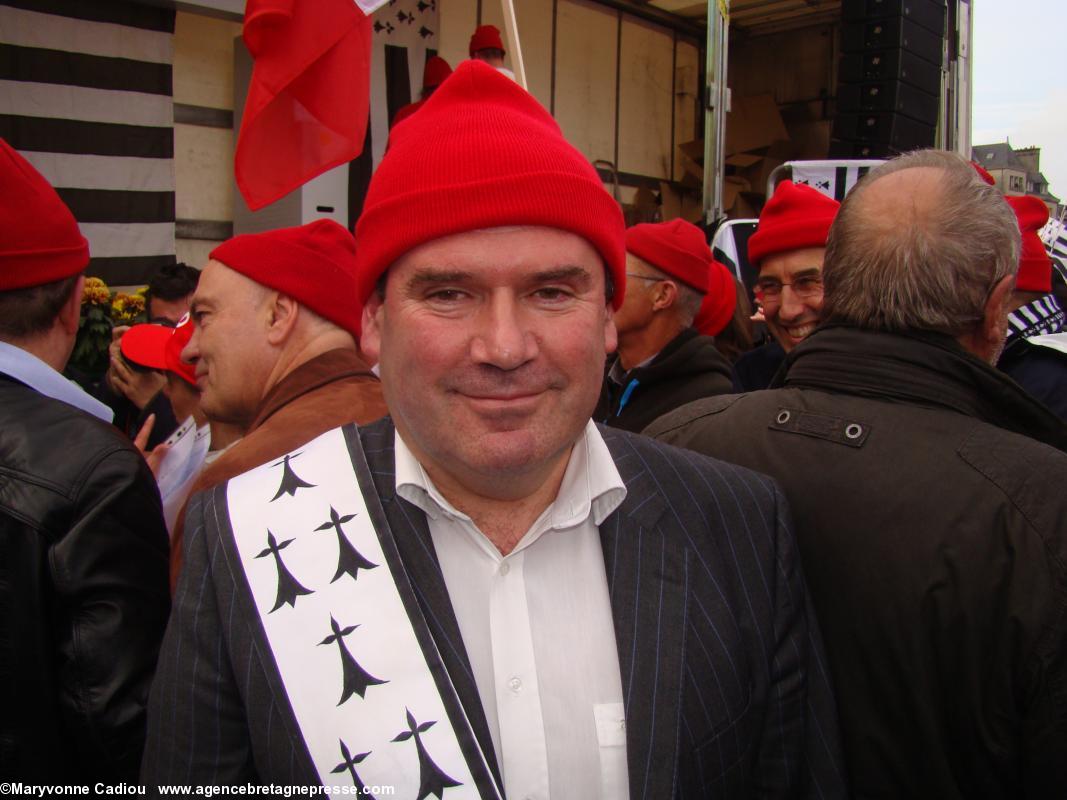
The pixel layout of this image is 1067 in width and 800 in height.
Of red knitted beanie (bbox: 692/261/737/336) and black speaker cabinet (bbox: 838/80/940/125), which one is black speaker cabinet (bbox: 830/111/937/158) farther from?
red knitted beanie (bbox: 692/261/737/336)

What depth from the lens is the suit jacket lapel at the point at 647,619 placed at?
123 cm

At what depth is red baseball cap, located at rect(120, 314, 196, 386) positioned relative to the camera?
3396 millimetres

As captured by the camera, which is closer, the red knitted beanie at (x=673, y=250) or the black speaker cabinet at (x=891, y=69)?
the red knitted beanie at (x=673, y=250)

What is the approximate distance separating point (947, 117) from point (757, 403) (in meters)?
6.85

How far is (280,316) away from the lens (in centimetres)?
249

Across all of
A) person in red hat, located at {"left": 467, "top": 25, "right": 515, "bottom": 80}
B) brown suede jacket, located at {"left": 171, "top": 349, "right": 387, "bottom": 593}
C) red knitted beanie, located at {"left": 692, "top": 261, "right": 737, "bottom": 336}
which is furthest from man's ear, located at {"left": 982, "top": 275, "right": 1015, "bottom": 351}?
person in red hat, located at {"left": 467, "top": 25, "right": 515, "bottom": 80}

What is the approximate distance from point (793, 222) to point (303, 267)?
176 cm

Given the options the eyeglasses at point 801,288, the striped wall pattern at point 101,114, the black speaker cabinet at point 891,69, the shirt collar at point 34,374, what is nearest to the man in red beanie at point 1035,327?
the eyeglasses at point 801,288

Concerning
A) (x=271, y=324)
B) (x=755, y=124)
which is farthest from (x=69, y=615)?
(x=755, y=124)

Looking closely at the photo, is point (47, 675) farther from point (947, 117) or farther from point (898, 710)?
point (947, 117)

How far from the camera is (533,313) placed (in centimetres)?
135

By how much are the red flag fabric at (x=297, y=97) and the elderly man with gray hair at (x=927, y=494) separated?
180 cm

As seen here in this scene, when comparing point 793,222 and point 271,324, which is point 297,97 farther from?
point 793,222

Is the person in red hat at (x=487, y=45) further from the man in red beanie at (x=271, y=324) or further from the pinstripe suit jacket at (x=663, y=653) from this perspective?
the pinstripe suit jacket at (x=663, y=653)
